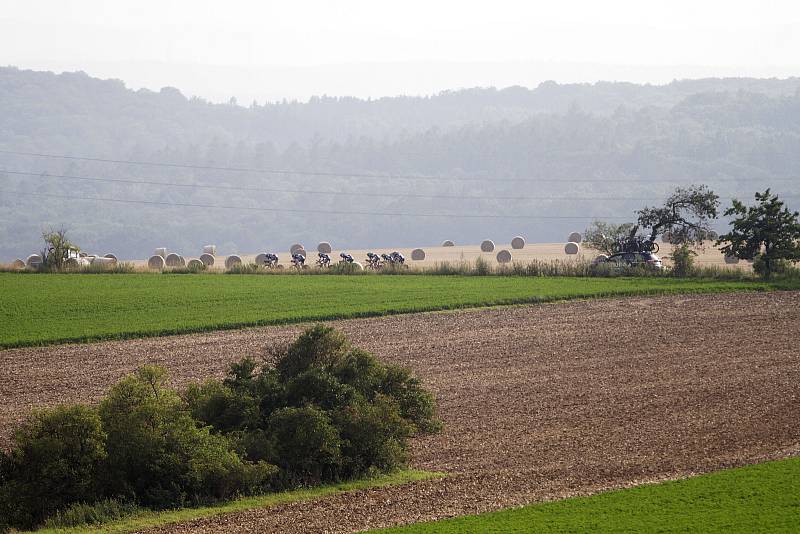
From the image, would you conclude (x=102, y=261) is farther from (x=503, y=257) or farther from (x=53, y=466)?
(x=53, y=466)

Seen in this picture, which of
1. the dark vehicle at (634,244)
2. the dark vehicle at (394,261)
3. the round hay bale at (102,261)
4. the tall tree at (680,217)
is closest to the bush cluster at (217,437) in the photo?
the dark vehicle at (634,244)

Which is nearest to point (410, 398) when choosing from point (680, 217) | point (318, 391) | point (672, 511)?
point (318, 391)

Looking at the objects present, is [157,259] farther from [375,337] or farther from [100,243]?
[100,243]

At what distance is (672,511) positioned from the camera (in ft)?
45.9

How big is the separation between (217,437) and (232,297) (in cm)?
2758

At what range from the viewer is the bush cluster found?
16.3m

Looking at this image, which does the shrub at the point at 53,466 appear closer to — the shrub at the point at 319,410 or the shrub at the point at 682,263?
the shrub at the point at 319,410

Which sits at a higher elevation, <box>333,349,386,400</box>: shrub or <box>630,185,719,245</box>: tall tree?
<box>630,185,719,245</box>: tall tree

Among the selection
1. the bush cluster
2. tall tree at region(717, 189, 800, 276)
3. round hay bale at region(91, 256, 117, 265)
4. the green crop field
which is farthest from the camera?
round hay bale at region(91, 256, 117, 265)

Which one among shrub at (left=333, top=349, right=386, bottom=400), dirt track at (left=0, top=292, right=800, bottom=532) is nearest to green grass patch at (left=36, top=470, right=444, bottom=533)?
dirt track at (left=0, top=292, right=800, bottom=532)

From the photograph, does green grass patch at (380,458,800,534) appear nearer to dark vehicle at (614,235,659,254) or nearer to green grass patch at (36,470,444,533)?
green grass patch at (36,470,444,533)

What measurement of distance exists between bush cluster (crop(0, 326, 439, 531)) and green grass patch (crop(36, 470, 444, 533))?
0.29 meters

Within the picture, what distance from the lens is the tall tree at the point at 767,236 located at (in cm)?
4581

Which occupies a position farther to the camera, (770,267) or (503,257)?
(503,257)
